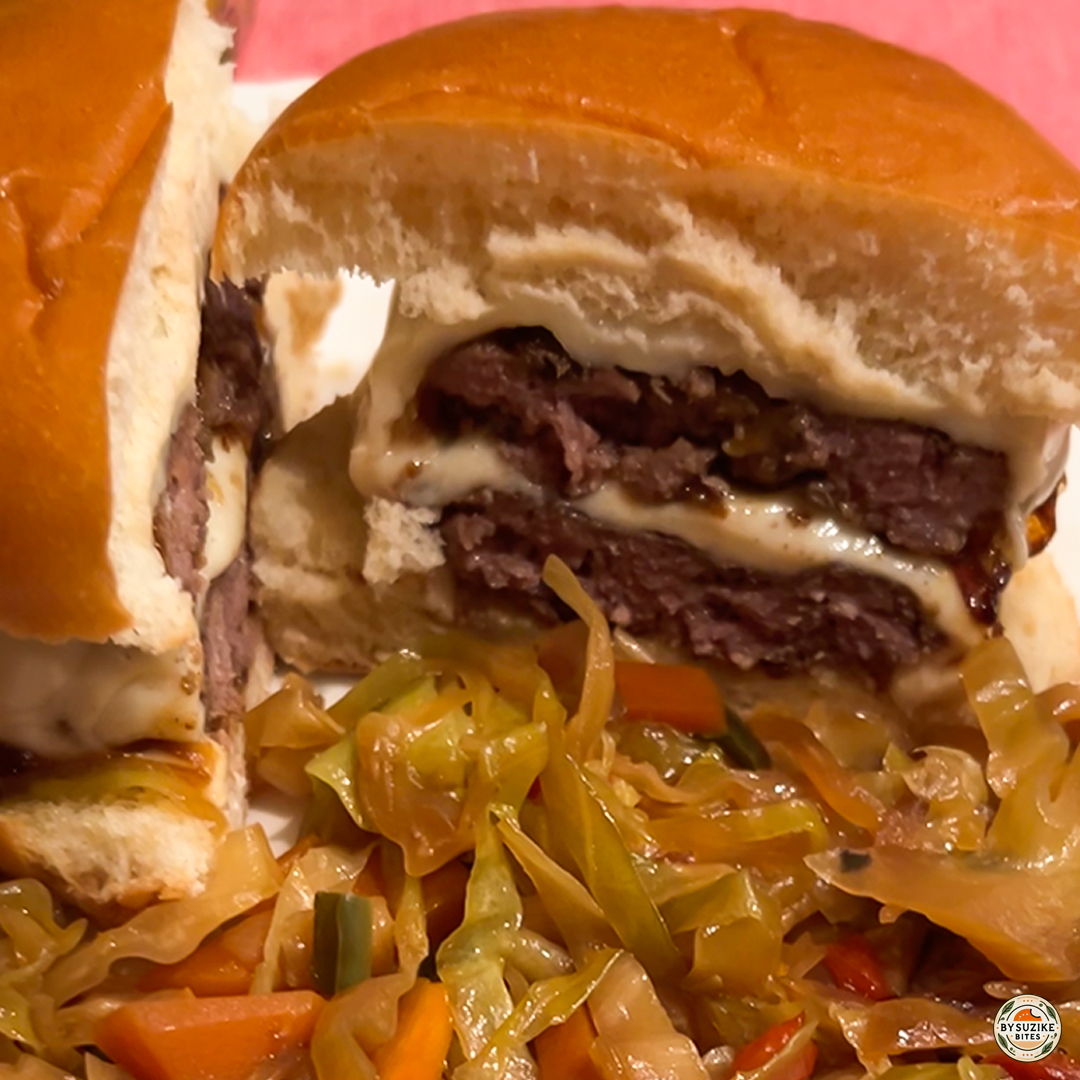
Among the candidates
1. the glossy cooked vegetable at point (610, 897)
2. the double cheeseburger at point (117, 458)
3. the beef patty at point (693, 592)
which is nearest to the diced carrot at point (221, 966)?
the glossy cooked vegetable at point (610, 897)

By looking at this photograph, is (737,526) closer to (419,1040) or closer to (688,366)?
(688,366)

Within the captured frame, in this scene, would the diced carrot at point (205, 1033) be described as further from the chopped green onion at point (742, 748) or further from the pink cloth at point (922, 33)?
the pink cloth at point (922, 33)

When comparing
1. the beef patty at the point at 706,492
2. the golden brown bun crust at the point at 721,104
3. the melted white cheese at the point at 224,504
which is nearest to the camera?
the golden brown bun crust at the point at 721,104

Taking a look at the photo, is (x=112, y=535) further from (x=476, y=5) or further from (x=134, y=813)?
(x=476, y=5)

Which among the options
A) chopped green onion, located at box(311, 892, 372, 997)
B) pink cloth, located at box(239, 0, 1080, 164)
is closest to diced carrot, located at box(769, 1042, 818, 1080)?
chopped green onion, located at box(311, 892, 372, 997)

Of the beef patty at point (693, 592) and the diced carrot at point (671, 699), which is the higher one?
the beef patty at point (693, 592)

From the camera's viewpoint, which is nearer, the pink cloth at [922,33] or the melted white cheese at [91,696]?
the melted white cheese at [91,696]
